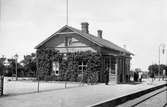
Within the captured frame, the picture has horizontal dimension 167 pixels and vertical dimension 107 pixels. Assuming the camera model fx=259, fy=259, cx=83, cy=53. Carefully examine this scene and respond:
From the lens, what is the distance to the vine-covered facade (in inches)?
1172

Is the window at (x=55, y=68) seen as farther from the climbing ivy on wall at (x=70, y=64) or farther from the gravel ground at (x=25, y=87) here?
the gravel ground at (x=25, y=87)

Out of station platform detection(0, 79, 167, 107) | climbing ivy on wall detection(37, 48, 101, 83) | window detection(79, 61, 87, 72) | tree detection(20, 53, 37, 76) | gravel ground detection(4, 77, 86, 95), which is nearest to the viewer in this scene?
station platform detection(0, 79, 167, 107)

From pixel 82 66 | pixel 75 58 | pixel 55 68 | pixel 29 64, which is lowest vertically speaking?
pixel 55 68

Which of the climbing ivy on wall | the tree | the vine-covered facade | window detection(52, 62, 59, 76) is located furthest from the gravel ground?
the tree

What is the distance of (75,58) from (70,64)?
989 mm

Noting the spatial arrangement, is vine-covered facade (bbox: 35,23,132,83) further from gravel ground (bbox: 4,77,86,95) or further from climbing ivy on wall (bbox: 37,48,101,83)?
gravel ground (bbox: 4,77,86,95)

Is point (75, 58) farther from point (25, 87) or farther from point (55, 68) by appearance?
point (25, 87)

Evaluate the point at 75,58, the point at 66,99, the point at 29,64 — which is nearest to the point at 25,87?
the point at 66,99

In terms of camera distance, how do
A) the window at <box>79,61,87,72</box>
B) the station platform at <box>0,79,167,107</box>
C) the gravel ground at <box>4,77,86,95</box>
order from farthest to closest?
the window at <box>79,61,87,72</box> → the gravel ground at <box>4,77,86,95</box> → the station platform at <box>0,79,167,107</box>

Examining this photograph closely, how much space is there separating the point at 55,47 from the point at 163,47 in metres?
20.6

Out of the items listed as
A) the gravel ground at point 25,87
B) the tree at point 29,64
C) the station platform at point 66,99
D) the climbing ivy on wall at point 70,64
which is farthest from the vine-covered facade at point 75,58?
the tree at point 29,64

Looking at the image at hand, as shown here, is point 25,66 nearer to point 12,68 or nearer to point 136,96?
point 12,68

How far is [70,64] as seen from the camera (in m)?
31.1

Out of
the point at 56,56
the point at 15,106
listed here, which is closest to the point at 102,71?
the point at 56,56
